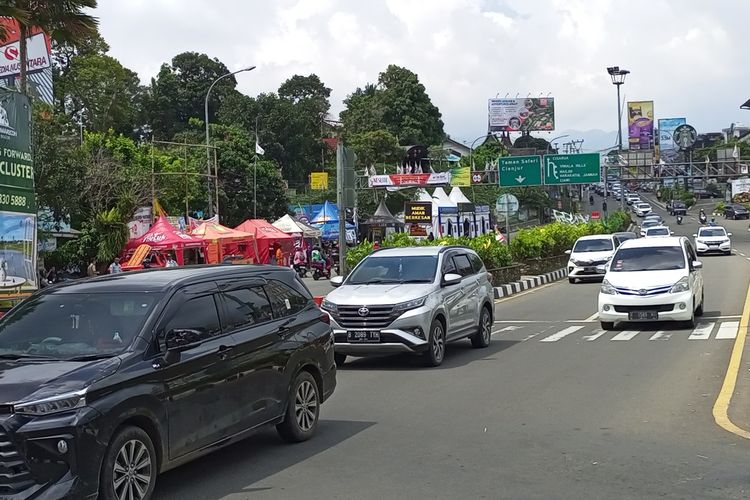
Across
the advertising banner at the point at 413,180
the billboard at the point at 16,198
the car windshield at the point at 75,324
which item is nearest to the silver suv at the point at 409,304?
the billboard at the point at 16,198

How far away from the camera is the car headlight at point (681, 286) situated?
51.9ft

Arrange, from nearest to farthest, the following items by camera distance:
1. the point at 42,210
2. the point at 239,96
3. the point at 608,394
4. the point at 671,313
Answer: the point at 608,394, the point at 671,313, the point at 42,210, the point at 239,96

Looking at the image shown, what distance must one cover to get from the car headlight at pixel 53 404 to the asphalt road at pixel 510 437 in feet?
4.44

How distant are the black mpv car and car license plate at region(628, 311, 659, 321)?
924 cm

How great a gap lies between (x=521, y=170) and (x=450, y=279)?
3560 cm

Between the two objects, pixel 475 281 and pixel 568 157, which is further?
pixel 568 157

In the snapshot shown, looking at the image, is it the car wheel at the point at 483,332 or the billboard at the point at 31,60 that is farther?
the billboard at the point at 31,60

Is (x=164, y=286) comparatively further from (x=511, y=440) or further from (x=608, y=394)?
(x=608, y=394)

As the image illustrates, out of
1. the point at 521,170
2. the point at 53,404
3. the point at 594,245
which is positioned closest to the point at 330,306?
the point at 53,404

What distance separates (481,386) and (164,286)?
5.25 m

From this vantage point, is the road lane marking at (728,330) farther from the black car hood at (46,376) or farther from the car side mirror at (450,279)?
the black car hood at (46,376)

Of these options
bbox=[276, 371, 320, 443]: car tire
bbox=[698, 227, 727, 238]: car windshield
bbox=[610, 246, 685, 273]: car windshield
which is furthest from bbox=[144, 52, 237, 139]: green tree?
bbox=[276, 371, 320, 443]: car tire

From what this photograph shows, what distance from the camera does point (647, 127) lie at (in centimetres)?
11269

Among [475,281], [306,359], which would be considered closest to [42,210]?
[475,281]
